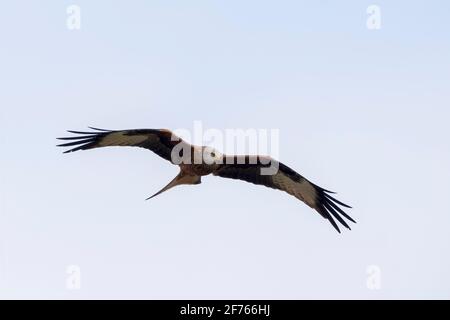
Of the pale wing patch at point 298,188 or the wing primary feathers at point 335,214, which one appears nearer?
the wing primary feathers at point 335,214

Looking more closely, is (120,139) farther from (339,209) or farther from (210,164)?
(339,209)

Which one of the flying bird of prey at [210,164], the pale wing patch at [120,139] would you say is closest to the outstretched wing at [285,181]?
the flying bird of prey at [210,164]

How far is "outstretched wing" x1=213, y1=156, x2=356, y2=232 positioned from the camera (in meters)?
13.2

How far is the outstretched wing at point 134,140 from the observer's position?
12.7 m

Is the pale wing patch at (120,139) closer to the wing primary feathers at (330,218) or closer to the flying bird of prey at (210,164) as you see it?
the flying bird of prey at (210,164)

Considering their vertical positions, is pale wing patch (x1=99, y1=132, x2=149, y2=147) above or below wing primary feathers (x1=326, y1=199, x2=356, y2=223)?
above

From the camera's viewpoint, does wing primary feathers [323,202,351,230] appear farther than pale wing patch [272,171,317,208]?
No

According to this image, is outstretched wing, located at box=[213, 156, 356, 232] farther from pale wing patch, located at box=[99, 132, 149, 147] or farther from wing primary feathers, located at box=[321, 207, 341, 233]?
pale wing patch, located at box=[99, 132, 149, 147]

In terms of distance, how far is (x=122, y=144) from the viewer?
13.0 m

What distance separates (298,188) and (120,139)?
2.88 meters

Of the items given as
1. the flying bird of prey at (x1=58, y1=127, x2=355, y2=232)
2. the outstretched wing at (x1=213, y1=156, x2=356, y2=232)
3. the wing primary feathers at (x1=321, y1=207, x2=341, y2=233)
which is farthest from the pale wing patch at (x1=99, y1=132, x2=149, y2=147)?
the wing primary feathers at (x1=321, y1=207, x2=341, y2=233)
